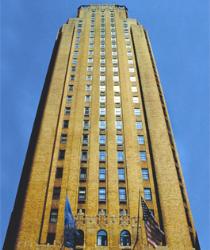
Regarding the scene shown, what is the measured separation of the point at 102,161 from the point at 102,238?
1043 cm

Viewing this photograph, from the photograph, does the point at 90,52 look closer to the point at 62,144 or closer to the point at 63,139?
the point at 63,139

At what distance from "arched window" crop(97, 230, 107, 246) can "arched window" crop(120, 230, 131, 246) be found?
1.52 m

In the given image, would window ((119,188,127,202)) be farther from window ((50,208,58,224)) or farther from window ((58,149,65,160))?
window ((58,149,65,160))

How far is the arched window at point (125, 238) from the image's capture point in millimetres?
32344

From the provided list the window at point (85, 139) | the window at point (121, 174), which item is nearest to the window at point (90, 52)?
the window at point (85, 139)

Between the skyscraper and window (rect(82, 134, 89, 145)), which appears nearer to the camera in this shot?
the skyscraper

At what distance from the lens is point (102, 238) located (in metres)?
32.8

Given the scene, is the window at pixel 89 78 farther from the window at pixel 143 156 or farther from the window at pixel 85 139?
the window at pixel 143 156

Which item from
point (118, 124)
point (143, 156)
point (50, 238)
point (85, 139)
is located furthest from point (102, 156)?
point (50, 238)

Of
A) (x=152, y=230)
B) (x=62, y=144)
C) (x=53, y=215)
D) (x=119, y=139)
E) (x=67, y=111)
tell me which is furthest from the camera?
(x=67, y=111)

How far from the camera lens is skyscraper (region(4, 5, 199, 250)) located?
3306 cm

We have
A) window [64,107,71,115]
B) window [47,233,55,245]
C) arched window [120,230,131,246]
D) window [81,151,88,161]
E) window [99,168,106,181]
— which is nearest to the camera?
arched window [120,230,131,246]

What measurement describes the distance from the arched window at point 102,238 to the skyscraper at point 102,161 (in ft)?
0.31

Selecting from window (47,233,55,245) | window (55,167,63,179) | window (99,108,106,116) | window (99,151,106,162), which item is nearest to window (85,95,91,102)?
window (99,108,106,116)
